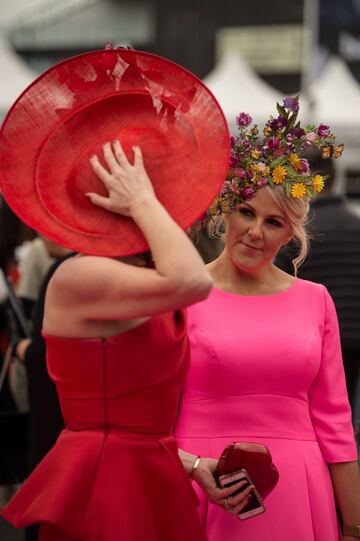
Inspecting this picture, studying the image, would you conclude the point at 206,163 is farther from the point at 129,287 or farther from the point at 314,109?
the point at 314,109

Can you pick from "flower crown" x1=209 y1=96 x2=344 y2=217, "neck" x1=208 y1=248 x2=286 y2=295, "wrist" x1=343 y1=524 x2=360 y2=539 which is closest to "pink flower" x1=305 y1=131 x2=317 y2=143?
"flower crown" x1=209 y1=96 x2=344 y2=217

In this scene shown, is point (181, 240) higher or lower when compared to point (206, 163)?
lower

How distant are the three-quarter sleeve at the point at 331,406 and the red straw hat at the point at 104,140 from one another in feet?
2.39

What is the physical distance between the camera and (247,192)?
7.89 ft

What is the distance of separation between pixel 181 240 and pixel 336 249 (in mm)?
2045

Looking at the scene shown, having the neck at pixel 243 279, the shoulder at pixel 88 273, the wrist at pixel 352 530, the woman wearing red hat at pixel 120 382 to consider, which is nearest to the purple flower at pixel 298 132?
the neck at pixel 243 279

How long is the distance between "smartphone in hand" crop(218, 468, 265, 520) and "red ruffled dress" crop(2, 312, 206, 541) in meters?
0.12

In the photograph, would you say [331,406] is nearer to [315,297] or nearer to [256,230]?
[315,297]

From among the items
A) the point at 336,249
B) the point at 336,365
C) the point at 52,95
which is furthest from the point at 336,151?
the point at 336,249

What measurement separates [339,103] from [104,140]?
7714mm

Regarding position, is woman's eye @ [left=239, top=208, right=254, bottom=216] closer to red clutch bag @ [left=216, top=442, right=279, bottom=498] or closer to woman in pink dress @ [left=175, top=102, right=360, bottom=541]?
woman in pink dress @ [left=175, top=102, right=360, bottom=541]

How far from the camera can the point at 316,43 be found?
515 inches

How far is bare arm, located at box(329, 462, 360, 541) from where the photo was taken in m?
2.43

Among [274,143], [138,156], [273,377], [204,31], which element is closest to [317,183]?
[274,143]
